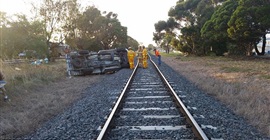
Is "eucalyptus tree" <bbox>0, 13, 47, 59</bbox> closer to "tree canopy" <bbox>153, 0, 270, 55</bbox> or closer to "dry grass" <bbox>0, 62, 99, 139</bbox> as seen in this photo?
"dry grass" <bbox>0, 62, 99, 139</bbox>

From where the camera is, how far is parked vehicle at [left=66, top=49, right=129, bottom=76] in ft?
49.8

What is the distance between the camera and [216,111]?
604 cm

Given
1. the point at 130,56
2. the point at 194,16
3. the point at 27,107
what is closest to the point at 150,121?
the point at 27,107

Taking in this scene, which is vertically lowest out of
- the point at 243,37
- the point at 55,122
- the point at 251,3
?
the point at 55,122

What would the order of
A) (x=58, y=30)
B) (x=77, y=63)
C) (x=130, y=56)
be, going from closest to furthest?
1. (x=77, y=63)
2. (x=130, y=56)
3. (x=58, y=30)

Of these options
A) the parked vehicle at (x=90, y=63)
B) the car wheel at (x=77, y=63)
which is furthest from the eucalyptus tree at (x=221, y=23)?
the car wheel at (x=77, y=63)

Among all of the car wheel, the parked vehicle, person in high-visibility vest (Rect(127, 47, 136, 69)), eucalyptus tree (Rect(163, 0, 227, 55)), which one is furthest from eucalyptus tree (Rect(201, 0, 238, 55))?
the car wheel

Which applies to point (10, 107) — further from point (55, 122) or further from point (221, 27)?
point (221, 27)

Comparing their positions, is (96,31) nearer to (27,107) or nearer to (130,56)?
(130,56)

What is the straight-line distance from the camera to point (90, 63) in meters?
15.6

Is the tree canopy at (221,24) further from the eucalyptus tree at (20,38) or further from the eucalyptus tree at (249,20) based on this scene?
the eucalyptus tree at (20,38)

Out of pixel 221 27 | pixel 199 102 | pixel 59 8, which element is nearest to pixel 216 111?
pixel 199 102

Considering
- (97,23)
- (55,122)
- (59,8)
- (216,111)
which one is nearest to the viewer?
(55,122)

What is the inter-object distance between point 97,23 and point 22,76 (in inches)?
1458
